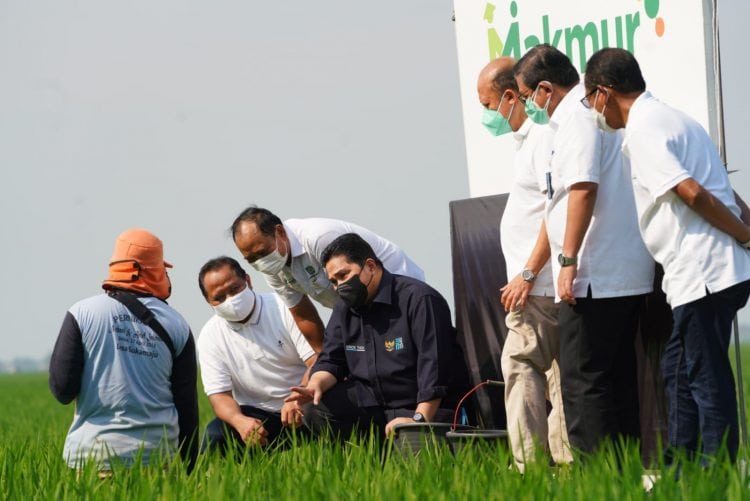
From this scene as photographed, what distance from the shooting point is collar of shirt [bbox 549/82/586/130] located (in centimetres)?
470

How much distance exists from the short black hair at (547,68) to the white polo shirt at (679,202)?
54cm

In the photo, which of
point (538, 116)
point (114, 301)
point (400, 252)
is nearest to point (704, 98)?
point (538, 116)

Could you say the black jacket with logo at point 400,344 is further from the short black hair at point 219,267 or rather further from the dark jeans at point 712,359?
the dark jeans at point 712,359

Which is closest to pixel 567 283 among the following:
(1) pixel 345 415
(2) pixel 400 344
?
(2) pixel 400 344

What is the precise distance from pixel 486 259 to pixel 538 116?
123cm

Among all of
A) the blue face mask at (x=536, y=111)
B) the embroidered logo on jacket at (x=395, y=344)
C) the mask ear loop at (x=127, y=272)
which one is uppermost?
the blue face mask at (x=536, y=111)

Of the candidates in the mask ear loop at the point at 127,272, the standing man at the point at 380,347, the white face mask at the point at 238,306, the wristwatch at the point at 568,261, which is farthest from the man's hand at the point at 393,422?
the white face mask at the point at 238,306

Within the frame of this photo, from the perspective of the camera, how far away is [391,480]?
3938 millimetres

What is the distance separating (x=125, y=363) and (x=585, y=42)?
2822 mm

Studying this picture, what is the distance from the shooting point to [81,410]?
5043 mm

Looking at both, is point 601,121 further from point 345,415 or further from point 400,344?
point 345,415

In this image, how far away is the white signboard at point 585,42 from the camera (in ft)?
17.8

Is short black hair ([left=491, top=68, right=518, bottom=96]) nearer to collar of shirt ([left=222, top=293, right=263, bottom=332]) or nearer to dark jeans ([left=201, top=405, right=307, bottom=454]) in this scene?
collar of shirt ([left=222, top=293, right=263, bottom=332])

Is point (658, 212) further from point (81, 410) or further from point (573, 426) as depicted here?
point (81, 410)
